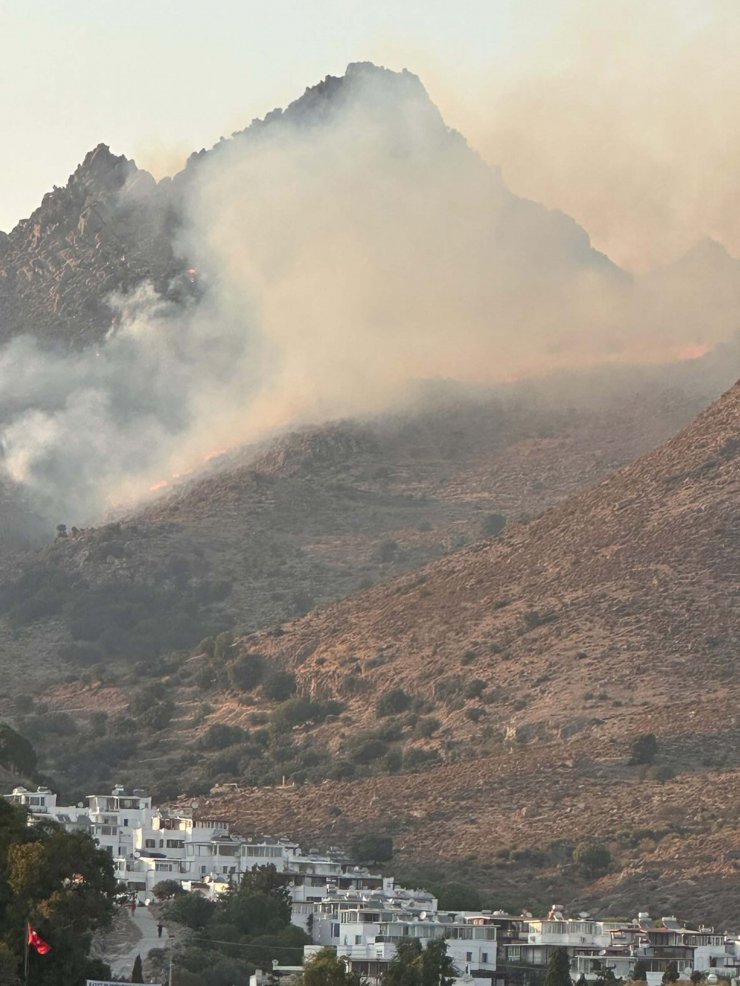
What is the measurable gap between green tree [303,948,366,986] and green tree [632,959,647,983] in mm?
18055

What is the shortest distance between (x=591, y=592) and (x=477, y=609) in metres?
9.54

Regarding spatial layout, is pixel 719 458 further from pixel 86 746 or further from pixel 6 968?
pixel 6 968

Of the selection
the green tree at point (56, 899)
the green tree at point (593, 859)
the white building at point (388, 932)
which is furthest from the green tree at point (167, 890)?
the green tree at point (56, 899)

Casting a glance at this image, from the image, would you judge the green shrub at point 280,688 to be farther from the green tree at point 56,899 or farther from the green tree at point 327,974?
the green tree at point 327,974

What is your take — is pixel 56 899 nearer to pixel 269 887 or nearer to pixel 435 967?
pixel 435 967

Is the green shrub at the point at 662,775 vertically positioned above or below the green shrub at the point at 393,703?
below

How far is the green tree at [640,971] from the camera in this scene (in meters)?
122

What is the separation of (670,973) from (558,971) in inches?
397

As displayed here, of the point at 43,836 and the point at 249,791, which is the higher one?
the point at 249,791

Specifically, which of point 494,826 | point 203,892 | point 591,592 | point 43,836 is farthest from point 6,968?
point 591,592

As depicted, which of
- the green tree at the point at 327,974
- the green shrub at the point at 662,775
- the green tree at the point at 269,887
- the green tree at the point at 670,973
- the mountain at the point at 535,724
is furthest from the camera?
the green shrub at the point at 662,775

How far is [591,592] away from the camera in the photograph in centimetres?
18412

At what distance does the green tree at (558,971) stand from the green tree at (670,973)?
5.80m

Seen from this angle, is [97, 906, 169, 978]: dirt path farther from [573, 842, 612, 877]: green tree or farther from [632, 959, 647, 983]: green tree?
[573, 842, 612, 877]: green tree
